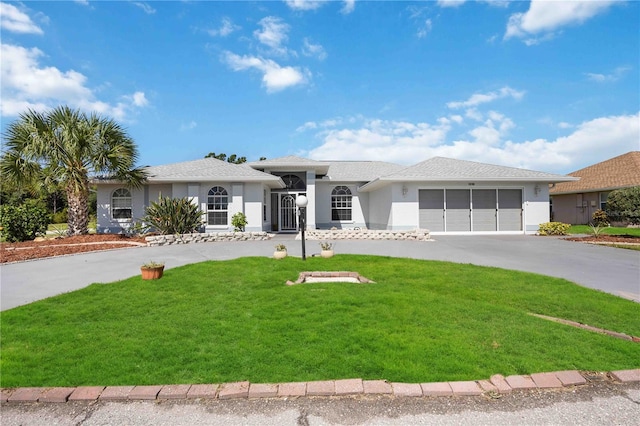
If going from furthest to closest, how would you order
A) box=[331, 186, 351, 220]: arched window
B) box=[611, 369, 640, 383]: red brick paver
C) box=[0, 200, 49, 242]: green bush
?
box=[331, 186, 351, 220]: arched window < box=[0, 200, 49, 242]: green bush < box=[611, 369, 640, 383]: red brick paver

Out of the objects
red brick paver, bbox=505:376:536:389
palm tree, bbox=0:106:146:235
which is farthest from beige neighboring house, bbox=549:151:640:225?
palm tree, bbox=0:106:146:235

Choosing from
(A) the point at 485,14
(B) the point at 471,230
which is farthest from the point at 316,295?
(B) the point at 471,230

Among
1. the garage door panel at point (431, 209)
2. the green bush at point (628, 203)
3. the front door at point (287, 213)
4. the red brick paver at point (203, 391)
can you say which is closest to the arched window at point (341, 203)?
the front door at point (287, 213)

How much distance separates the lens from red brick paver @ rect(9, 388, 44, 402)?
2.89 m

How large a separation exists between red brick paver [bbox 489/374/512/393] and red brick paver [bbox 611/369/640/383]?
1139mm

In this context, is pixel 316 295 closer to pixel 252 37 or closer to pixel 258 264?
pixel 258 264

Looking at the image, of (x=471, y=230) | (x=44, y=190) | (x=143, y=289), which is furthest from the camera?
(x=471, y=230)

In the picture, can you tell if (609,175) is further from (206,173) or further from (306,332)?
(306,332)

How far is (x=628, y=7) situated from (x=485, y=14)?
14.0ft

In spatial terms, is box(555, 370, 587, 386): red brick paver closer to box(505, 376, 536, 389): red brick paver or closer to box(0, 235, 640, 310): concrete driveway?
box(505, 376, 536, 389): red brick paver

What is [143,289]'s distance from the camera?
631 centimetres

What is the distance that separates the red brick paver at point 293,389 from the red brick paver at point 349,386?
30cm

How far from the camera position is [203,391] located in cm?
288

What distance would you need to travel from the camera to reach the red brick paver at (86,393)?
285 centimetres
